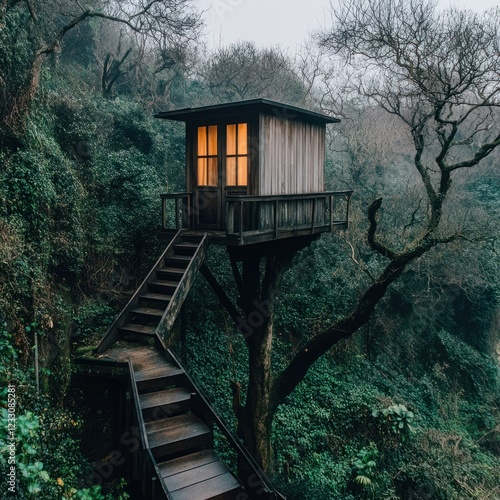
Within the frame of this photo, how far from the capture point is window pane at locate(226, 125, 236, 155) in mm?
9680

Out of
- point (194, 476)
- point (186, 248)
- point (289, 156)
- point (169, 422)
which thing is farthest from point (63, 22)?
point (194, 476)

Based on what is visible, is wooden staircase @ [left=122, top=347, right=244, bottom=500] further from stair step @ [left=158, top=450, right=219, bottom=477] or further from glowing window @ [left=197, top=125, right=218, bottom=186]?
glowing window @ [left=197, top=125, right=218, bottom=186]

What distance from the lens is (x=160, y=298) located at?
289 inches

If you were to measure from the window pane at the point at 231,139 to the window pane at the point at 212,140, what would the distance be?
1.40 feet

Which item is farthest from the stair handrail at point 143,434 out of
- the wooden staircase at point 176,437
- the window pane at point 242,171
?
the window pane at point 242,171

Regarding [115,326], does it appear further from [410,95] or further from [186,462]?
[410,95]

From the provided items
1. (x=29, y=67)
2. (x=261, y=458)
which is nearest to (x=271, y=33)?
(x=29, y=67)

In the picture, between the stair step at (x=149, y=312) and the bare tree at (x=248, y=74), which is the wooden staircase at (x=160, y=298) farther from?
the bare tree at (x=248, y=74)

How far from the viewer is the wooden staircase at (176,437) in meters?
4.71

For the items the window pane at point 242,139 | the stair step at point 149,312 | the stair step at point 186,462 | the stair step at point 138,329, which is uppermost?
the window pane at point 242,139

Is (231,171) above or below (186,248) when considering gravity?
above

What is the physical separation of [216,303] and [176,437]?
28.4 feet

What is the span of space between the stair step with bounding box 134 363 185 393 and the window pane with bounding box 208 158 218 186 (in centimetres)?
528

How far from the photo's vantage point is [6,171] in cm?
776
